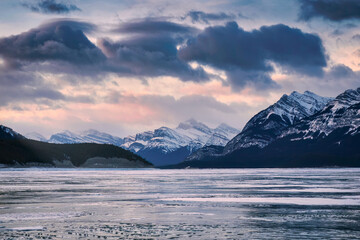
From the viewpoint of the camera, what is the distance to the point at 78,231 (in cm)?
4134

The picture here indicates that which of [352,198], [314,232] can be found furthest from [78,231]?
[352,198]

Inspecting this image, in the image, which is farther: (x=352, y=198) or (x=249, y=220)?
(x=352, y=198)

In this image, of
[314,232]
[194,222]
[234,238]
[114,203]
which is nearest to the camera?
[234,238]

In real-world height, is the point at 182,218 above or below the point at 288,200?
below

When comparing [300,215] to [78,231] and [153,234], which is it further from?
[78,231]

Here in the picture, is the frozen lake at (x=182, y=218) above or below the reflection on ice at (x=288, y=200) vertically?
below

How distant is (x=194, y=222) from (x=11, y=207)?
23.1 m

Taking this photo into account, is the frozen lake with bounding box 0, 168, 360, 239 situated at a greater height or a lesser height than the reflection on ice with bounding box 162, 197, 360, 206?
lesser

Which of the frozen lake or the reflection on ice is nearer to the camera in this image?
the frozen lake

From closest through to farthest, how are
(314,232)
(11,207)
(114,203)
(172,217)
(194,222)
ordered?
(314,232), (194,222), (172,217), (11,207), (114,203)

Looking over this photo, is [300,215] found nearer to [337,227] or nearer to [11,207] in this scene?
[337,227]

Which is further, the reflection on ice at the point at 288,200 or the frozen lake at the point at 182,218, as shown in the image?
the reflection on ice at the point at 288,200

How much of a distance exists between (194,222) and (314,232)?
10.5 metres

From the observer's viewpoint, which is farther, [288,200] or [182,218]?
[288,200]
